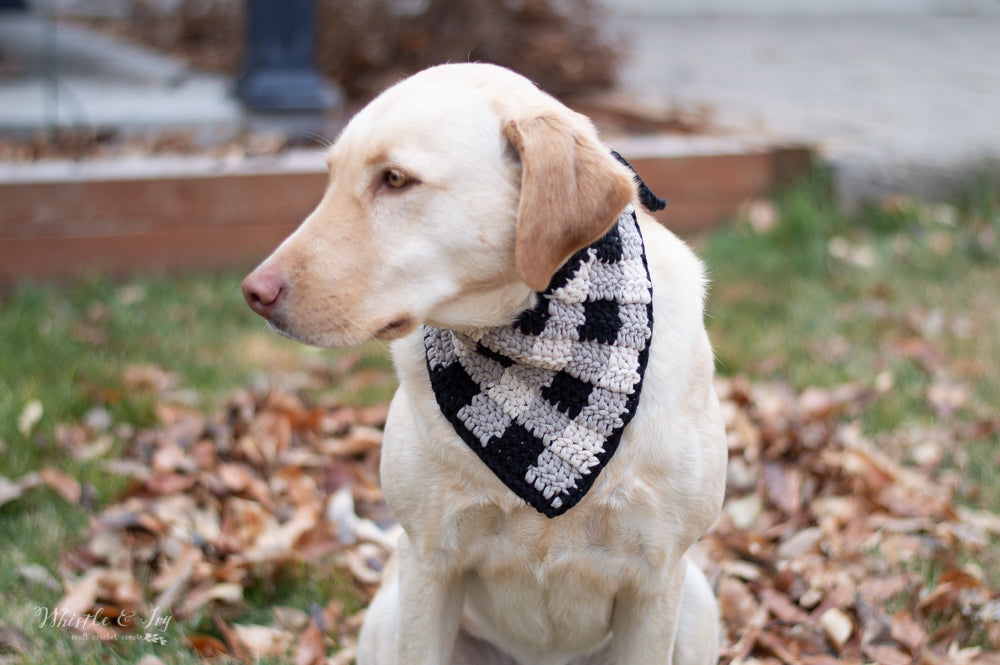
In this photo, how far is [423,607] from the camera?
6.84 feet

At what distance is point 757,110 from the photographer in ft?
24.0

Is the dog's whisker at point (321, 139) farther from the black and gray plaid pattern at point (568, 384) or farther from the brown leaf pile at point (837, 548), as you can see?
the brown leaf pile at point (837, 548)

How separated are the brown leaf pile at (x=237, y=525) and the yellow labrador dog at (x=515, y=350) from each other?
0.63 meters

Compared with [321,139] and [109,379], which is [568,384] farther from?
[109,379]

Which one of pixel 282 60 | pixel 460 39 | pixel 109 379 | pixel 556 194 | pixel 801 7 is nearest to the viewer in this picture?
pixel 556 194

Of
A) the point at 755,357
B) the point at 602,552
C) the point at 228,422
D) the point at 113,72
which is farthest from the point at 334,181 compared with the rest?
the point at 113,72

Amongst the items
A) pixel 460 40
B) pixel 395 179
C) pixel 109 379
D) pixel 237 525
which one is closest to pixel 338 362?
pixel 109 379

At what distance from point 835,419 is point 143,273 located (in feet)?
10.7

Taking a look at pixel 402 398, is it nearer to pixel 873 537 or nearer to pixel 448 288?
pixel 448 288

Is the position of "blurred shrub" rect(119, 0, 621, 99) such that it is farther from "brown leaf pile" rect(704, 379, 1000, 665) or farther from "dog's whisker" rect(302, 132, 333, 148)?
"brown leaf pile" rect(704, 379, 1000, 665)

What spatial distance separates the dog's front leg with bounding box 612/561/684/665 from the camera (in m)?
2.05

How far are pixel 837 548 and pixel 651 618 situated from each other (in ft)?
3.97

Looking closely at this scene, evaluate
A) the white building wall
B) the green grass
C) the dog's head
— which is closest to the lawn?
the green grass

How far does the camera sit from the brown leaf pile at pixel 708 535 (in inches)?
105
